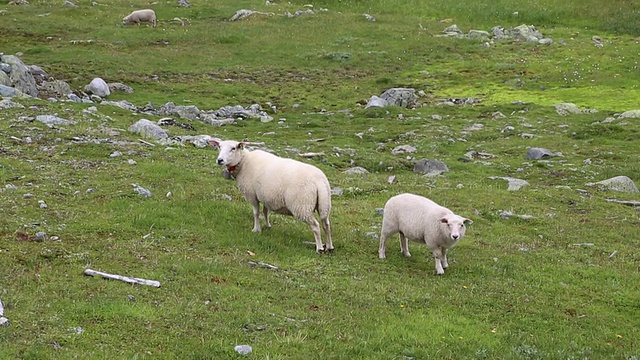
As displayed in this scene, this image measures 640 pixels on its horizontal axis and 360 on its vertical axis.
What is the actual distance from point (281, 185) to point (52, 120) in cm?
1310

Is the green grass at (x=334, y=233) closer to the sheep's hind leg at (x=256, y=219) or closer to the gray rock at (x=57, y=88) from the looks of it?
the sheep's hind leg at (x=256, y=219)

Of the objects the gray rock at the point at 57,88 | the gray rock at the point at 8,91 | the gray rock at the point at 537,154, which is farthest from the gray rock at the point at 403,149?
the gray rock at the point at 57,88

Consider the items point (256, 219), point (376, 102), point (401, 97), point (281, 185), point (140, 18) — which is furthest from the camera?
point (140, 18)

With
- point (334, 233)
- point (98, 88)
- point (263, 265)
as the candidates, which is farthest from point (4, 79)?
point (263, 265)

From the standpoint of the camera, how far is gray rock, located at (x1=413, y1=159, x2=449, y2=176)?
78.5ft

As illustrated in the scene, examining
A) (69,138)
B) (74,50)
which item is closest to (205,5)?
(74,50)

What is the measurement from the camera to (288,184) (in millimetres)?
13438

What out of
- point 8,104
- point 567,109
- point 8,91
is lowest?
point 567,109

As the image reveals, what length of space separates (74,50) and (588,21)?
46189mm

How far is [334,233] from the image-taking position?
14812mm

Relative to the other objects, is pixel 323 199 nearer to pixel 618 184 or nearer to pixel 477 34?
pixel 618 184

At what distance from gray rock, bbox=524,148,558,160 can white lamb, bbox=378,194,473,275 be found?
14.0 metres

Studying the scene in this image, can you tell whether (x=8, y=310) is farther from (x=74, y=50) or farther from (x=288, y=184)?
(x=74, y=50)

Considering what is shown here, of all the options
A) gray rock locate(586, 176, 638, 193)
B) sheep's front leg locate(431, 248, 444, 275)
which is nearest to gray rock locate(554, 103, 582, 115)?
gray rock locate(586, 176, 638, 193)
